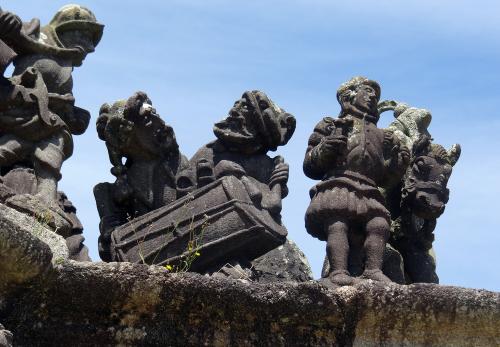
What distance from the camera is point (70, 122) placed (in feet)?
39.0

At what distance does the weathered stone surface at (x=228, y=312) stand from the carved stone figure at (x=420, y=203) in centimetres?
A: 244

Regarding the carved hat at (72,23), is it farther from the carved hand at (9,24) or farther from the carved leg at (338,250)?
the carved leg at (338,250)

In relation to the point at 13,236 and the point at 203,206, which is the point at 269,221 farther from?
the point at 13,236

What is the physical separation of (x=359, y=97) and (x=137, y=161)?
1687 millimetres

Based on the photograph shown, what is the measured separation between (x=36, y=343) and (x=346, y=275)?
2.64m

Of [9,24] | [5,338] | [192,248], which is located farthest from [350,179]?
[5,338]

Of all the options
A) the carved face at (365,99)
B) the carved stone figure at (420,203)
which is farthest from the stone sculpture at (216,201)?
the carved stone figure at (420,203)

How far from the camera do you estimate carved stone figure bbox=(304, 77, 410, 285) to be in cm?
1105

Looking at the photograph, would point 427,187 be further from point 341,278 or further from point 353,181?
point 341,278

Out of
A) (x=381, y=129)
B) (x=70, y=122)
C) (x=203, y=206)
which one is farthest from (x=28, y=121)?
(x=381, y=129)

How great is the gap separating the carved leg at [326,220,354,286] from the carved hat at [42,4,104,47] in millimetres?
2672

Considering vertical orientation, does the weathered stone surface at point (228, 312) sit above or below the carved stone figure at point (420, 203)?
below

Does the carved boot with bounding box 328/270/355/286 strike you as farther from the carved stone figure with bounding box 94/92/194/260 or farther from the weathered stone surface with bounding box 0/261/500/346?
the carved stone figure with bounding box 94/92/194/260

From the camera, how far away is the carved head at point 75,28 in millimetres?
12438
